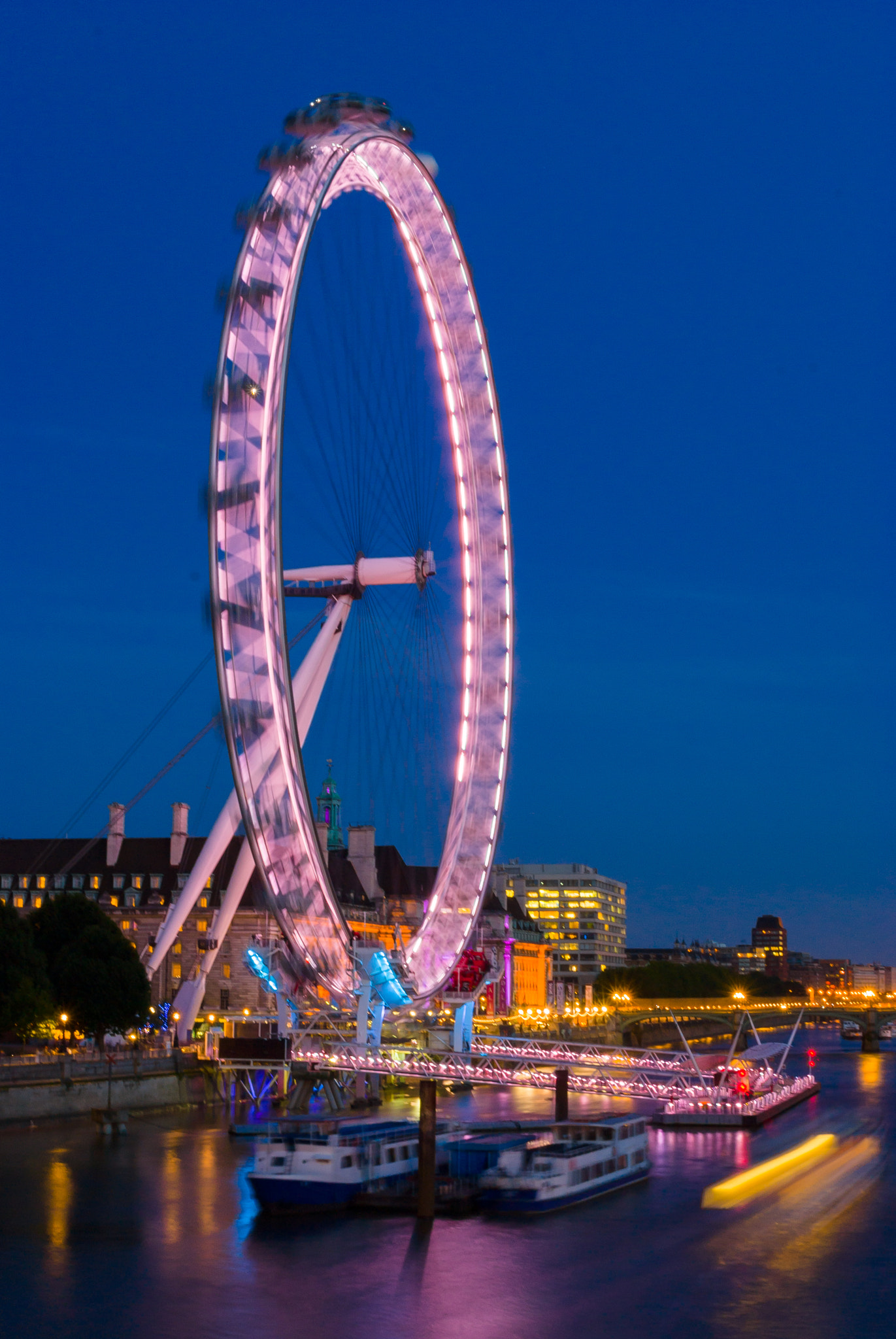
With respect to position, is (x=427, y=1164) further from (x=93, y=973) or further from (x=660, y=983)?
(x=660, y=983)

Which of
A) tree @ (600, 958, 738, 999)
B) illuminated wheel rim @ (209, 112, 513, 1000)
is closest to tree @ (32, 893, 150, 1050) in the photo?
illuminated wheel rim @ (209, 112, 513, 1000)

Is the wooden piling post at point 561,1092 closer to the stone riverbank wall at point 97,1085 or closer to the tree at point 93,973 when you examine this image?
the stone riverbank wall at point 97,1085

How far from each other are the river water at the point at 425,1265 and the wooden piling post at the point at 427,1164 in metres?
0.52

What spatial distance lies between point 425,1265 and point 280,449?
67.1 feet

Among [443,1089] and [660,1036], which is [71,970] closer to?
[443,1089]

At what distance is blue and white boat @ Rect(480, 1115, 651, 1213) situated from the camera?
130 feet

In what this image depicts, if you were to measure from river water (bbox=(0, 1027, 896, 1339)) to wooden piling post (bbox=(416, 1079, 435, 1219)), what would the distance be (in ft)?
1.69

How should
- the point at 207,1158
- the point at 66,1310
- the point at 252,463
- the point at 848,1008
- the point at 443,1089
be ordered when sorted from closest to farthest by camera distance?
the point at 66,1310 < the point at 252,463 < the point at 207,1158 < the point at 443,1089 < the point at 848,1008

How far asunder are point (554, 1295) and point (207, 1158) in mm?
22240

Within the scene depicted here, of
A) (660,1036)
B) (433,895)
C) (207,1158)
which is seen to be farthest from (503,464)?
(660,1036)

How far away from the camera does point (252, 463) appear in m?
42.1

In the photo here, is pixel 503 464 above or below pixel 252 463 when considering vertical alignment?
above

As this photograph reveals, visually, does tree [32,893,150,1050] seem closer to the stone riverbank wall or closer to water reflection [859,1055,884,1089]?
the stone riverbank wall

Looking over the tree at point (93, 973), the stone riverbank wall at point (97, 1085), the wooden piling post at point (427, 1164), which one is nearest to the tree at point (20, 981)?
the stone riverbank wall at point (97, 1085)
